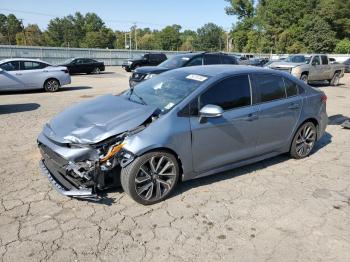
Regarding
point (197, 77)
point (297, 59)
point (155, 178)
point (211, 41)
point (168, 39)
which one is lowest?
point (155, 178)

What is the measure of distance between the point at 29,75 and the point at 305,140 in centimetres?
1160

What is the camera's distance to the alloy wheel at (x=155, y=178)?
167 inches

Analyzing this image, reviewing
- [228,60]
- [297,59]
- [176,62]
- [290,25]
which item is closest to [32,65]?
[176,62]

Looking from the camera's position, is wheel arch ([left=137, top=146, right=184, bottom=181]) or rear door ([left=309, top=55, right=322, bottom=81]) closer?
wheel arch ([left=137, top=146, right=184, bottom=181])

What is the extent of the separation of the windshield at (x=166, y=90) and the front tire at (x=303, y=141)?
84.5 inches

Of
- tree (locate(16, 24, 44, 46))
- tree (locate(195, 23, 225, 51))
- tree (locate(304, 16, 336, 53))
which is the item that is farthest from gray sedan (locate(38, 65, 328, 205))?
tree (locate(195, 23, 225, 51))

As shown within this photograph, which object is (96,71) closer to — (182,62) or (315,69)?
(182,62)

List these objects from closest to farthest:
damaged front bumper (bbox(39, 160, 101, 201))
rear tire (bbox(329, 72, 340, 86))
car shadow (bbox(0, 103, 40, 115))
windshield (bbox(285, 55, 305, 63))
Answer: damaged front bumper (bbox(39, 160, 101, 201)) → car shadow (bbox(0, 103, 40, 115)) → windshield (bbox(285, 55, 305, 63)) → rear tire (bbox(329, 72, 340, 86))

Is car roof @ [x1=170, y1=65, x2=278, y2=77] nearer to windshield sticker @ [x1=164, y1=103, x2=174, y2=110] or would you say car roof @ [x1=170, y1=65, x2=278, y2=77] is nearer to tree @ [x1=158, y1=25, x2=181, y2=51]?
windshield sticker @ [x1=164, y1=103, x2=174, y2=110]

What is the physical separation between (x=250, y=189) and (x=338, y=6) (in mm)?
79473

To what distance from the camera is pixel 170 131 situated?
4305 millimetres

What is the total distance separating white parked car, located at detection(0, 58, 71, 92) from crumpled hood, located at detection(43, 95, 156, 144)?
10075mm

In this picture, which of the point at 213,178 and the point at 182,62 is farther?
the point at 182,62

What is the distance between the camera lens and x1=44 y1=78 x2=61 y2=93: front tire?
14.7m
